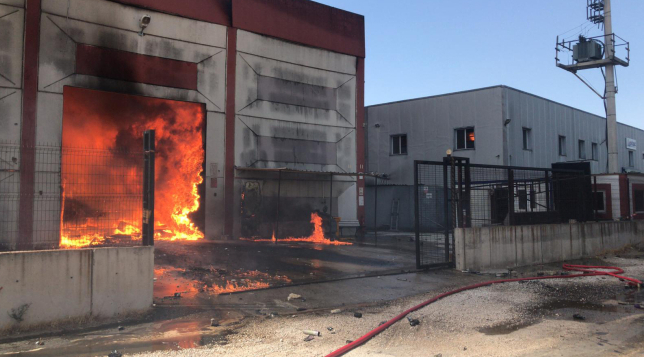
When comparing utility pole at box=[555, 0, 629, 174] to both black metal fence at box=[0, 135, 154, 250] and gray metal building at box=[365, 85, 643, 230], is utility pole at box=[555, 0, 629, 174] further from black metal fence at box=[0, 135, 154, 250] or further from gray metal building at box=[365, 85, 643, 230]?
black metal fence at box=[0, 135, 154, 250]

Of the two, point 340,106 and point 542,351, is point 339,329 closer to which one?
point 542,351

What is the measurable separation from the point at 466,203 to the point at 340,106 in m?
12.5

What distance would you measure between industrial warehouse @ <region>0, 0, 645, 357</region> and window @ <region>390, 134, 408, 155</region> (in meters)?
0.13

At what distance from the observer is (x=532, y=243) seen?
44.5 feet

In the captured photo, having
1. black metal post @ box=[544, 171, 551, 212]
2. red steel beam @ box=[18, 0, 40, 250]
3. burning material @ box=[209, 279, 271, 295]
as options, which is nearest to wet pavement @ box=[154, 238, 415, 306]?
burning material @ box=[209, 279, 271, 295]

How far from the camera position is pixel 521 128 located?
90.1ft

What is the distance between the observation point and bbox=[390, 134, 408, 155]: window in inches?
1211

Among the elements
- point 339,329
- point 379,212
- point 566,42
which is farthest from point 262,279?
point 566,42

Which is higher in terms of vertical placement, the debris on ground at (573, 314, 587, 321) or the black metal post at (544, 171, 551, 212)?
the black metal post at (544, 171, 551, 212)

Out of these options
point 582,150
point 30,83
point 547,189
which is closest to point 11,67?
point 30,83

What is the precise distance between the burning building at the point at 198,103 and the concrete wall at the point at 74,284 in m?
4.71

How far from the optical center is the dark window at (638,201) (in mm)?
19125

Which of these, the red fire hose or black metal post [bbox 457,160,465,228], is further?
black metal post [bbox 457,160,465,228]

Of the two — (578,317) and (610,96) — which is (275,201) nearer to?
(578,317)
